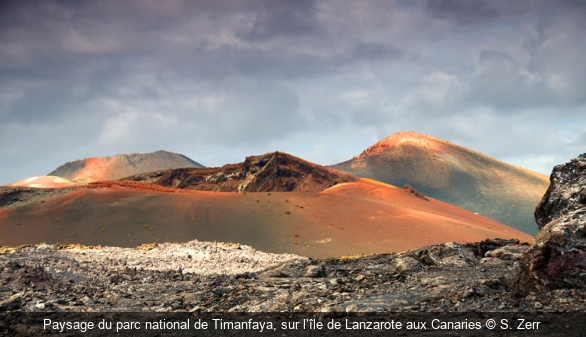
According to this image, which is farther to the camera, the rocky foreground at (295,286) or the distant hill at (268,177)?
the distant hill at (268,177)

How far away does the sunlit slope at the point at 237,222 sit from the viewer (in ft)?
81.9

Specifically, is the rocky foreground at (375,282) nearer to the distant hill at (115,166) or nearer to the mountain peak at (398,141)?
the mountain peak at (398,141)

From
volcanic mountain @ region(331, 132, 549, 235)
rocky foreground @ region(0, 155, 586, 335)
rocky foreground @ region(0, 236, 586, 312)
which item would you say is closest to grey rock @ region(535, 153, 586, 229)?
rocky foreground @ region(0, 155, 586, 335)

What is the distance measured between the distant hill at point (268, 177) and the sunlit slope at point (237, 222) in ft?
57.8

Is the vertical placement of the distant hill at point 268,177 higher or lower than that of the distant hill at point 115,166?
lower

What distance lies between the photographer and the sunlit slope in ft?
81.9

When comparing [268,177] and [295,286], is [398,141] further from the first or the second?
[295,286]

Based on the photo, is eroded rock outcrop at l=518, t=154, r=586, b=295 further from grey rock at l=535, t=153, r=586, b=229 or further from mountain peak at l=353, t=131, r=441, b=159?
mountain peak at l=353, t=131, r=441, b=159

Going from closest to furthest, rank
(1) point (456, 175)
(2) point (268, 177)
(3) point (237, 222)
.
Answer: (3) point (237, 222)
(2) point (268, 177)
(1) point (456, 175)

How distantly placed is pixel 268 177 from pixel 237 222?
23.8 m

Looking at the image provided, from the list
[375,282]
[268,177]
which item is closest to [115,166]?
[268,177]

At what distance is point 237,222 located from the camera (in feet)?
88.3

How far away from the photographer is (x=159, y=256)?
801 inches

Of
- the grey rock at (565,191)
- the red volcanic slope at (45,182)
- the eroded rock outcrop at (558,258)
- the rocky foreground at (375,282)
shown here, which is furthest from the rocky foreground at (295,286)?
the red volcanic slope at (45,182)
